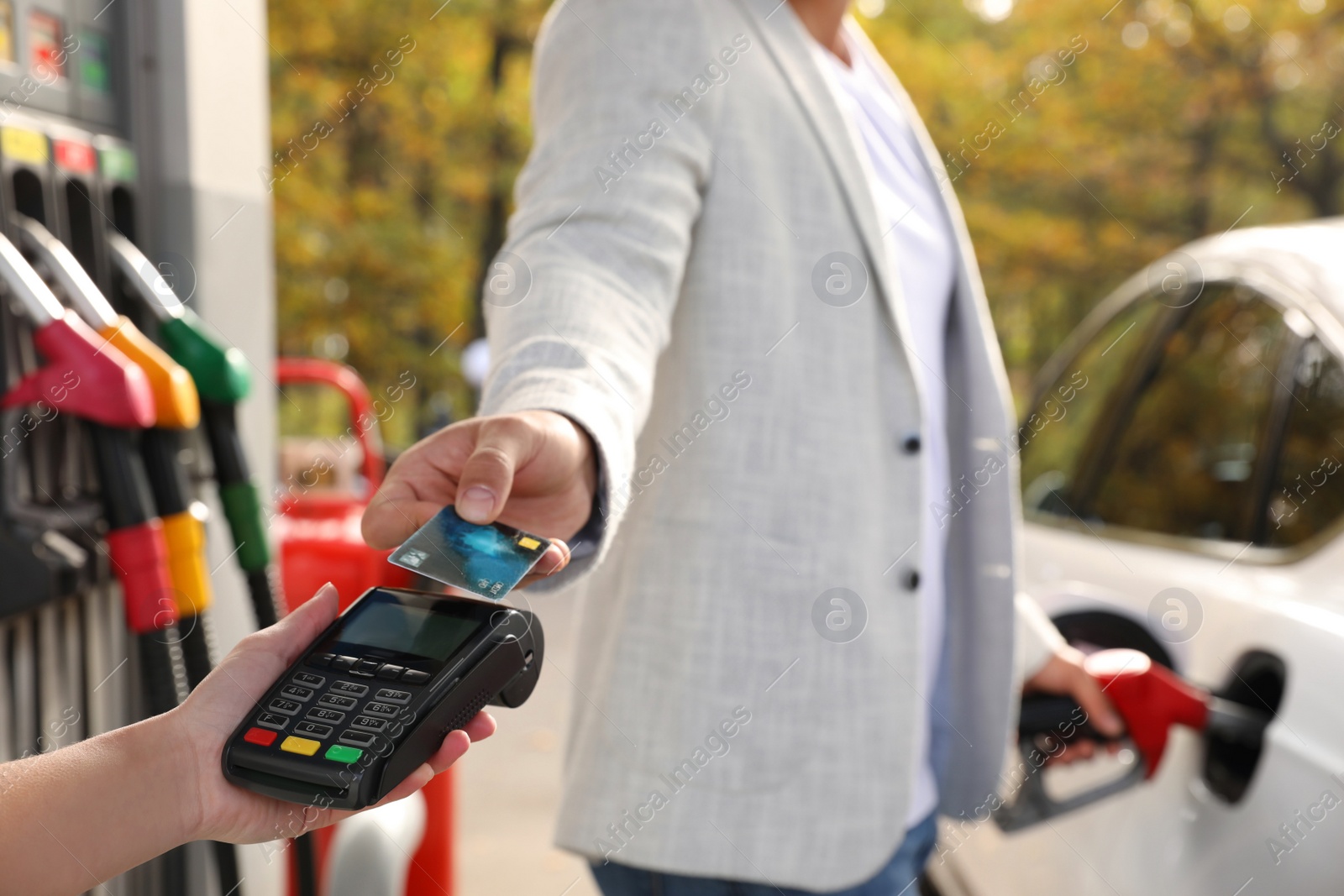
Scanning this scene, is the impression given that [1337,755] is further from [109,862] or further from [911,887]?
[109,862]

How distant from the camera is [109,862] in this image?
877 millimetres

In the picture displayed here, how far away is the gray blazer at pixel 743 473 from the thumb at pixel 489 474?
389 millimetres

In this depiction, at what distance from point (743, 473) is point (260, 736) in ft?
2.31

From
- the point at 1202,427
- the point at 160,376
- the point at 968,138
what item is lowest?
the point at 968,138

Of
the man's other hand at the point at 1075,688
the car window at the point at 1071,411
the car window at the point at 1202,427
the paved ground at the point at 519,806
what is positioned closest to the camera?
the man's other hand at the point at 1075,688

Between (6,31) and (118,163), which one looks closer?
(6,31)

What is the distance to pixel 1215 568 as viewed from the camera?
6.96 feet

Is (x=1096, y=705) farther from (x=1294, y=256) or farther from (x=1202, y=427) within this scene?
(x=1294, y=256)

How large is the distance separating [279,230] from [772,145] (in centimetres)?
885

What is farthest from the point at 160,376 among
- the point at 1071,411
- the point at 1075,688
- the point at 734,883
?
the point at 1071,411

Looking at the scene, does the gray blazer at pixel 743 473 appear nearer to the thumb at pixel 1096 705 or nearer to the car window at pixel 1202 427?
the thumb at pixel 1096 705

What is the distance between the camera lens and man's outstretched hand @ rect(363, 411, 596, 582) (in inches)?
37.3

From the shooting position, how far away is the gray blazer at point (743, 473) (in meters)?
1.42

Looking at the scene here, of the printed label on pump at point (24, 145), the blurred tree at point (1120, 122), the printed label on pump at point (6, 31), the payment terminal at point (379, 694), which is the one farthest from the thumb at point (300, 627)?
the blurred tree at point (1120, 122)
